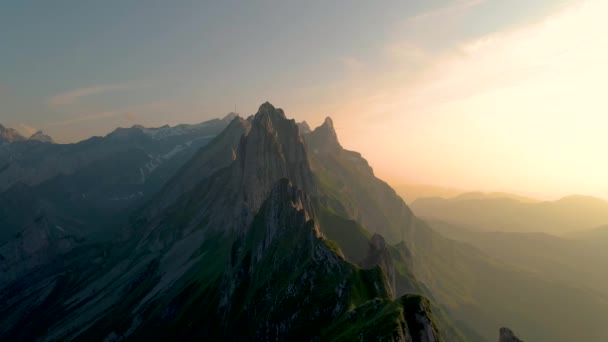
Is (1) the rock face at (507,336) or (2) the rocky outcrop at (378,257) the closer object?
(1) the rock face at (507,336)

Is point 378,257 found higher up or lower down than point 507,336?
lower down

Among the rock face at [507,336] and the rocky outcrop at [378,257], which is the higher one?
the rock face at [507,336]

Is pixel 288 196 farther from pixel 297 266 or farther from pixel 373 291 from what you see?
pixel 373 291

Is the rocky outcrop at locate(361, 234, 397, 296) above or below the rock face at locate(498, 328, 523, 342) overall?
below

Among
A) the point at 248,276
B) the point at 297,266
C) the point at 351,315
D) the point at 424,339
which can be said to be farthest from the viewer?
the point at 248,276

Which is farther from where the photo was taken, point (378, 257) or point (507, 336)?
point (378, 257)

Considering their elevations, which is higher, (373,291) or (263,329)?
(373,291)

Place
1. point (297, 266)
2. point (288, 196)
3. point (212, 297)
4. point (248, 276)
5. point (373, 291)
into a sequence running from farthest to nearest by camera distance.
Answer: point (212, 297)
point (288, 196)
point (248, 276)
point (297, 266)
point (373, 291)

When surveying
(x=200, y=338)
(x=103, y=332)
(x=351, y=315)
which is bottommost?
(x=103, y=332)

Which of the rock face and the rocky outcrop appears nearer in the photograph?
the rock face

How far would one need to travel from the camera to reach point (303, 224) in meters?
115

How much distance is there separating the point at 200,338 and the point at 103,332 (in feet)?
328

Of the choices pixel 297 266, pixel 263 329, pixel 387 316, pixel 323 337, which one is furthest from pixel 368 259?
pixel 387 316

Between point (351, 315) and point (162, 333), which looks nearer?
point (351, 315)
